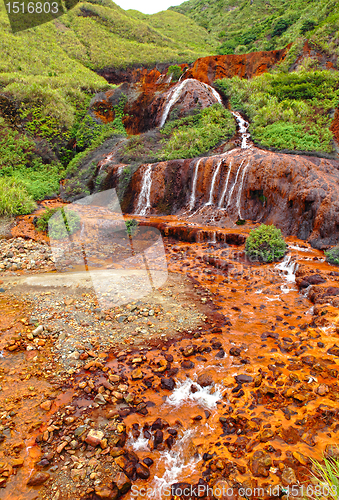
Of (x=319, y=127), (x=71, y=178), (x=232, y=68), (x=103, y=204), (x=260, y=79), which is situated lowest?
(x=103, y=204)

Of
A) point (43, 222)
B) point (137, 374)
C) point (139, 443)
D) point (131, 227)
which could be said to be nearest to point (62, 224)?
point (43, 222)

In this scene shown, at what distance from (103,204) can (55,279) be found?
29.9ft

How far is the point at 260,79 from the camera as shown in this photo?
19.7 metres

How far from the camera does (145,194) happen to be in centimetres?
1438

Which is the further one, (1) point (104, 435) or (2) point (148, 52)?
(2) point (148, 52)

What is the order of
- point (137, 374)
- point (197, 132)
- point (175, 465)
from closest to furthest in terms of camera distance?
point (175, 465)
point (137, 374)
point (197, 132)

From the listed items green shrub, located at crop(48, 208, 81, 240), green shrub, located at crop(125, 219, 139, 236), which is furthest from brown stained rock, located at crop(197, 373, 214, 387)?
green shrub, located at crop(48, 208, 81, 240)

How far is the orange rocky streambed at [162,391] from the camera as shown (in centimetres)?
271

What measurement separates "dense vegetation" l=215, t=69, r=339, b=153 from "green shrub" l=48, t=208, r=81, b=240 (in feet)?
36.1

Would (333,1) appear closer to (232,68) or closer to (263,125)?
(232,68)

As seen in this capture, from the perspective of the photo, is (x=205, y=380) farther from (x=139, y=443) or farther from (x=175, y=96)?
(x=175, y=96)

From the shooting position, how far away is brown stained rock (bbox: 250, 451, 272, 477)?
104 inches

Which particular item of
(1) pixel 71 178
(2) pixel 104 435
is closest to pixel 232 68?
(1) pixel 71 178

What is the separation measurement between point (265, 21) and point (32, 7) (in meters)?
31.8
